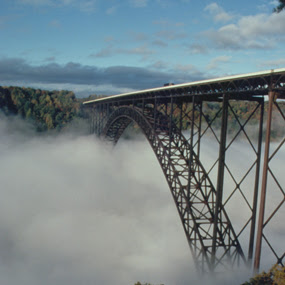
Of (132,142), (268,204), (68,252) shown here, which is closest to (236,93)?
(68,252)

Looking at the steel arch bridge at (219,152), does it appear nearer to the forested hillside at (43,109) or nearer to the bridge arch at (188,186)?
the bridge arch at (188,186)

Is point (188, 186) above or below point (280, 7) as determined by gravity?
below

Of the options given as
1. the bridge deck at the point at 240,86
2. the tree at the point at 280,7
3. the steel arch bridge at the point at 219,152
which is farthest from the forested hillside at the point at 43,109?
the tree at the point at 280,7

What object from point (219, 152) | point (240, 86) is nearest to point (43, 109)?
point (219, 152)

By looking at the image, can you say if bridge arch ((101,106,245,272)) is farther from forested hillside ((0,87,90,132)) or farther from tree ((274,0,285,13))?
forested hillside ((0,87,90,132))

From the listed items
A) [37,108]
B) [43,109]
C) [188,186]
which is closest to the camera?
[188,186]

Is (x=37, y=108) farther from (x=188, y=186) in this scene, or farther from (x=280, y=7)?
(x=280, y=7)

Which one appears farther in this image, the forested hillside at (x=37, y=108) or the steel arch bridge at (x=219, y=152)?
the forested hillside at (x=37, y=108)

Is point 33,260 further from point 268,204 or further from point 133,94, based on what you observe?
point 268,204

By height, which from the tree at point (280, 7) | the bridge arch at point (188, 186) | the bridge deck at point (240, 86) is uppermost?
the tree at point (280, 7)

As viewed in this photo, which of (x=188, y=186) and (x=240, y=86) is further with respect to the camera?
(x=188, y=186)
